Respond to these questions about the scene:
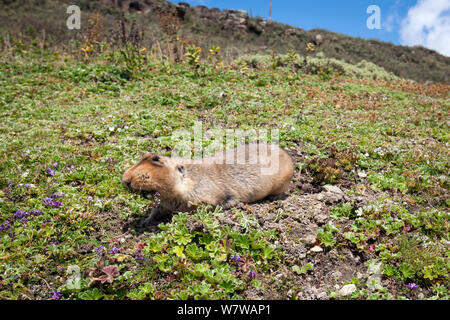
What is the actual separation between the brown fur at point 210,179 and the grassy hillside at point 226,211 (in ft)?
0.79

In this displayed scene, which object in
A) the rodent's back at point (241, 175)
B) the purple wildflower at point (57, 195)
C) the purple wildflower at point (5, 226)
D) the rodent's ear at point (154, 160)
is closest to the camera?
the rodent's ear at point (154, 160)

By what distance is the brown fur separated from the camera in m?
3.73

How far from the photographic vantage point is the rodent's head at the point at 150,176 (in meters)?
3.66

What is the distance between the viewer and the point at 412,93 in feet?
41.8

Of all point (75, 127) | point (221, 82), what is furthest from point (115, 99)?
point (221, 82)

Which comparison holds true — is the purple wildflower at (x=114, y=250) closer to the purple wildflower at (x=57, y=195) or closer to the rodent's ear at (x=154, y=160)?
the rodent's ear at (x=154, y=160)

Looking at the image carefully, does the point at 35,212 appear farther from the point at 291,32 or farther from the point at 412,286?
the point at 291,32

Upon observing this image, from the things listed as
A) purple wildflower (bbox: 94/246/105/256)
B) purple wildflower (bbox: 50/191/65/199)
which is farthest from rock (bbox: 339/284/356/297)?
purple wildflower (bbox: 50/191/65/199)

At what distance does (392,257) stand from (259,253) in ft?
5.38

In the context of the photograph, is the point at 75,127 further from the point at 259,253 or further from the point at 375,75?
the point at 375,75

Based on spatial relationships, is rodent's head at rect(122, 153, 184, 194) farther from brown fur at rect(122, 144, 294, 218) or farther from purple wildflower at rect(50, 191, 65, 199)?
purple wildflower at rect(50, 191, 65, 199)

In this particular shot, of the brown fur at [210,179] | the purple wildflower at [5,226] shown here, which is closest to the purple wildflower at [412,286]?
the brown fur at [210,179]

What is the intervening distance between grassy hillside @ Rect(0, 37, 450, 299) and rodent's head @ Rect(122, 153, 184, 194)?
0.54m

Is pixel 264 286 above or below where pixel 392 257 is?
below
